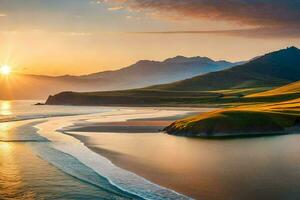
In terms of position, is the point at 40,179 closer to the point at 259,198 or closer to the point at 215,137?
the point at 259,198

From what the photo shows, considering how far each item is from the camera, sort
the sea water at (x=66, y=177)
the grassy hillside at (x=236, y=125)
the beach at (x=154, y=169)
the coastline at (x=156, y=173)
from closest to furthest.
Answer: the sea water at (x=66, y=177) → the beach at (x=154, y=169) → the coastline at (x=156, y=173) → the grassy hillside at (x=236, y=125)

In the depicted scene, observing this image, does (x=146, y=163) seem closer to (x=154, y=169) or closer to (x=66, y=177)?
(x=154, y=169)

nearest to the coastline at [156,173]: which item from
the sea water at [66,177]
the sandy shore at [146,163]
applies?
the sandy shore at [146,163]

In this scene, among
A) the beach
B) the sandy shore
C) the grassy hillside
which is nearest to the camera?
the beach

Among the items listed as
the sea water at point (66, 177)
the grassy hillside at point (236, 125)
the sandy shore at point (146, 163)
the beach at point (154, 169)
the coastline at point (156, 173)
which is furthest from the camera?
the grassy hillside at point (236, 125)

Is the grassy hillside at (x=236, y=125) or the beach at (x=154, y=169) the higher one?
the grassy hillside at (x=236, y=125)

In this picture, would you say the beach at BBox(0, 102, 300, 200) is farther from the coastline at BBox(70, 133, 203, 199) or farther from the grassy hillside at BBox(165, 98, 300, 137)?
the grassy hillside at BBox(165, 98, 300, 137)

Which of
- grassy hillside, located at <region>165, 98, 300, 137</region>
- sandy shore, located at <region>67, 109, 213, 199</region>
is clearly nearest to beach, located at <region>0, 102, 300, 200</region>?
sandy shore, located at <region>67, 109, 213, 199</region>

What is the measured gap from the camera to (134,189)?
36625mm

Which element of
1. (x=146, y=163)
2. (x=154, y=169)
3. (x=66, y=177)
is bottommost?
(x=66, y=177)

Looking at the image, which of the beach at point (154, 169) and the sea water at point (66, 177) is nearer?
the sea water at point (66, 177)

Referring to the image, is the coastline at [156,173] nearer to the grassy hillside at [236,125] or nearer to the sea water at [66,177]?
Result: the sea water at [66,177]

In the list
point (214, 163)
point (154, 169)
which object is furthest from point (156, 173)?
point (214, 163)

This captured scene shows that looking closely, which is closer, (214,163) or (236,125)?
(214,163)
